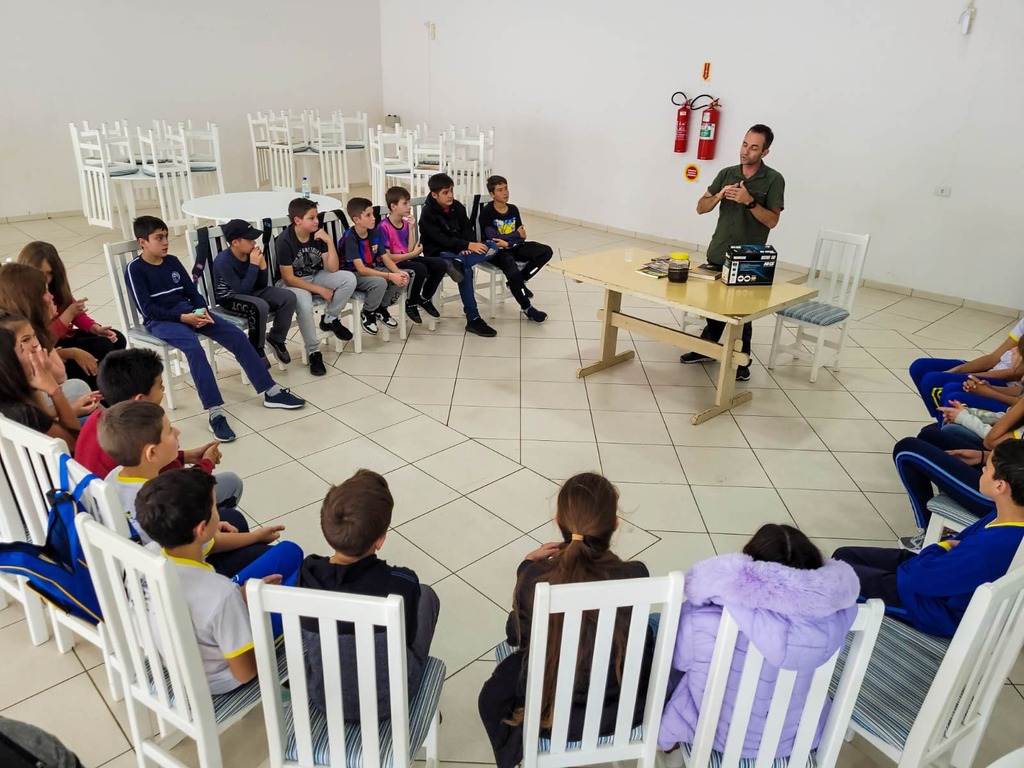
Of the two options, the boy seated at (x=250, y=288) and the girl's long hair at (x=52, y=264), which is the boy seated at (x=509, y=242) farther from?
the girl's long hair at (x=52, y=264)

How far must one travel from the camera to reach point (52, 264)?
10.6 feet

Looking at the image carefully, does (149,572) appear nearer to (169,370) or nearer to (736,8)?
(169,370)

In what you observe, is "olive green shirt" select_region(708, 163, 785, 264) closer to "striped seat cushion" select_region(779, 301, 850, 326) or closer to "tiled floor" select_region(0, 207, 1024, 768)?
"striped seat cushion" select_region(779, 301, 850, 326)

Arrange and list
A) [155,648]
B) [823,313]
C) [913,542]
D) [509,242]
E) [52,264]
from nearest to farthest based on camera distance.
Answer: [155,648] → [913,542] → [52,264] → [823,313] → [509,242]

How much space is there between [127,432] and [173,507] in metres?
0.42

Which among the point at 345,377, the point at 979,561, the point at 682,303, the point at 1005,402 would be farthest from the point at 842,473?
the point at 345,377

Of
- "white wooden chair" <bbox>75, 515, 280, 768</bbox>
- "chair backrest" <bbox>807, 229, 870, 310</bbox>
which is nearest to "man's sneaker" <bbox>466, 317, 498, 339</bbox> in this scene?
"chair backrest" <bbox>807, 229, 870, 310</bbox>

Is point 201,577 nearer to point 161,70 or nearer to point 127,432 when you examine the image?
point 127,432

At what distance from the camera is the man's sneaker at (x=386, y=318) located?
4664 mm

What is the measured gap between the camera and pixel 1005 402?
293 cm

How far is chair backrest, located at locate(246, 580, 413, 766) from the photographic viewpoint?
1.31 meters

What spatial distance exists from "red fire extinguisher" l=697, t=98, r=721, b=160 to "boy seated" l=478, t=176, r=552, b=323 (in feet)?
7.88

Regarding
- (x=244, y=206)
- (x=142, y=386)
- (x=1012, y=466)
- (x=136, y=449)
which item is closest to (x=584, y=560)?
(x=1012, y=466)

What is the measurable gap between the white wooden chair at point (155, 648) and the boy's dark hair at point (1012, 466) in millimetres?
1894
